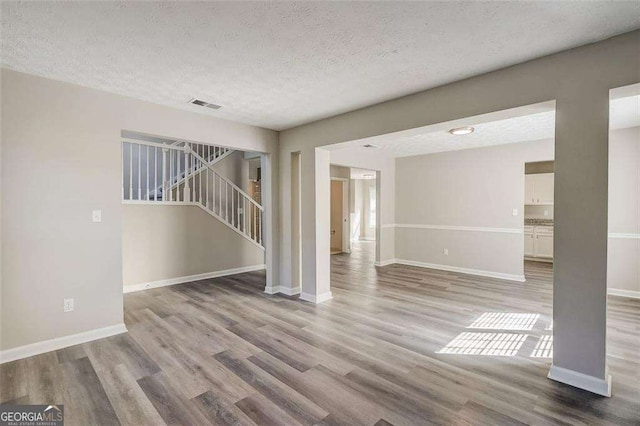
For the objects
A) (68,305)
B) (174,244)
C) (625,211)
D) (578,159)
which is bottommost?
(68,305)

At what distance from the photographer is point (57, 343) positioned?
2.78 metres

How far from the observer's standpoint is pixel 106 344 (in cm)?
287

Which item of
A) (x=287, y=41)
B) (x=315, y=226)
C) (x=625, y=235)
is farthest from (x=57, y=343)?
(x=625, y=235)

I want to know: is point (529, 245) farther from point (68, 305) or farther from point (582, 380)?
point (68, 305)

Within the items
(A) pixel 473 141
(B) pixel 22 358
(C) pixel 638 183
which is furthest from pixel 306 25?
(C) pixel 638 183

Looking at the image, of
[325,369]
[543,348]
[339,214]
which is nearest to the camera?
[325,369]

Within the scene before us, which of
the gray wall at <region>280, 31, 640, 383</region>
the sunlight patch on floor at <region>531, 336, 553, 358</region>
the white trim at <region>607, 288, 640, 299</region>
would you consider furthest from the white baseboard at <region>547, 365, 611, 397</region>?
the white trim at <region>607, 288, 640, 299</region>

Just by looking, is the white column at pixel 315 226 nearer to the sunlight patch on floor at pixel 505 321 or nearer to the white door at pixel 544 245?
the sunlight patch on floor at pixel 505 321

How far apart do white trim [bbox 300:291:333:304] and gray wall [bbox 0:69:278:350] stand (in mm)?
2220

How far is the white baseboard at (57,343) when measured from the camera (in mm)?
2555

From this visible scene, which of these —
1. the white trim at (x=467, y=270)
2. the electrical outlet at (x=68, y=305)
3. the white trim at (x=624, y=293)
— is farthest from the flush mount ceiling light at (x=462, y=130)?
the electrical outlet at (x=68, y=305)

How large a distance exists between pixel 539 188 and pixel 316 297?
6279 mm

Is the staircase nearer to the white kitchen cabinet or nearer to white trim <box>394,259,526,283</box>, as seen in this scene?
white trim <box>394,259,526,283</box>

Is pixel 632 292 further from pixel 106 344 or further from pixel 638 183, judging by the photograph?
pixel 106 344
